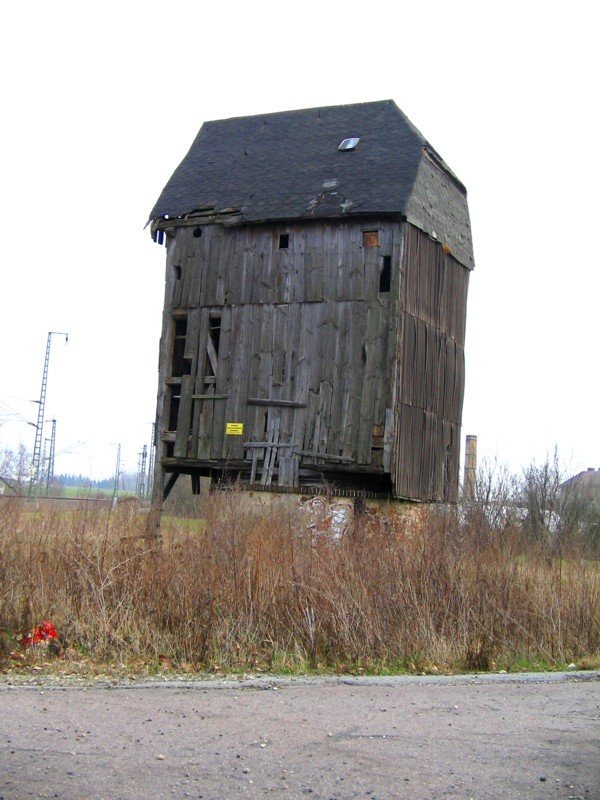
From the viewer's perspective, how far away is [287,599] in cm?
1144

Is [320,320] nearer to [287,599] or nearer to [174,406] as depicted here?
[174,406]

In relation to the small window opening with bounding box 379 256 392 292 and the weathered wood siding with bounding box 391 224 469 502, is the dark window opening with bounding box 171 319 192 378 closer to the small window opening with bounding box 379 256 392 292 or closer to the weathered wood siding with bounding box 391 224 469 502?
the small window opening with bounding box 379 256 392 292

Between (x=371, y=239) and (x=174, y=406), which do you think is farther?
(x=174, y=406)

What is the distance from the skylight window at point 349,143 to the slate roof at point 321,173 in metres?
0.13

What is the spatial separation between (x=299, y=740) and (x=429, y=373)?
17.6m

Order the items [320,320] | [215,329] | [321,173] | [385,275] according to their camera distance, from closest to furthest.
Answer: [385,275]
[320,320]
[215,329]
[321,173]

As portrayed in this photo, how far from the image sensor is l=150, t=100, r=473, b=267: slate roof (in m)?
23.8

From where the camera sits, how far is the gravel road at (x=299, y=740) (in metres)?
6.03

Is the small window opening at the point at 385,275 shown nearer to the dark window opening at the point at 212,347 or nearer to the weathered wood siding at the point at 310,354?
the weathered wood siding at the point at 310,354

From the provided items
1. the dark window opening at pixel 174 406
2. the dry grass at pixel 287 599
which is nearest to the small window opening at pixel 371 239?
the dark window opening at pixel 174 406

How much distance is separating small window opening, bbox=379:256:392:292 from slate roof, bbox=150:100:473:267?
109 centimetres

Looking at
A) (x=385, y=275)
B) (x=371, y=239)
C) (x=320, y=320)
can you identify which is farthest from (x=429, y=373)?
(x=371, y=239)

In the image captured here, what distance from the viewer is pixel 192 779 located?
6.11 m

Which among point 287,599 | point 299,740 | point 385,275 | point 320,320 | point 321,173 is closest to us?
point 299,740
